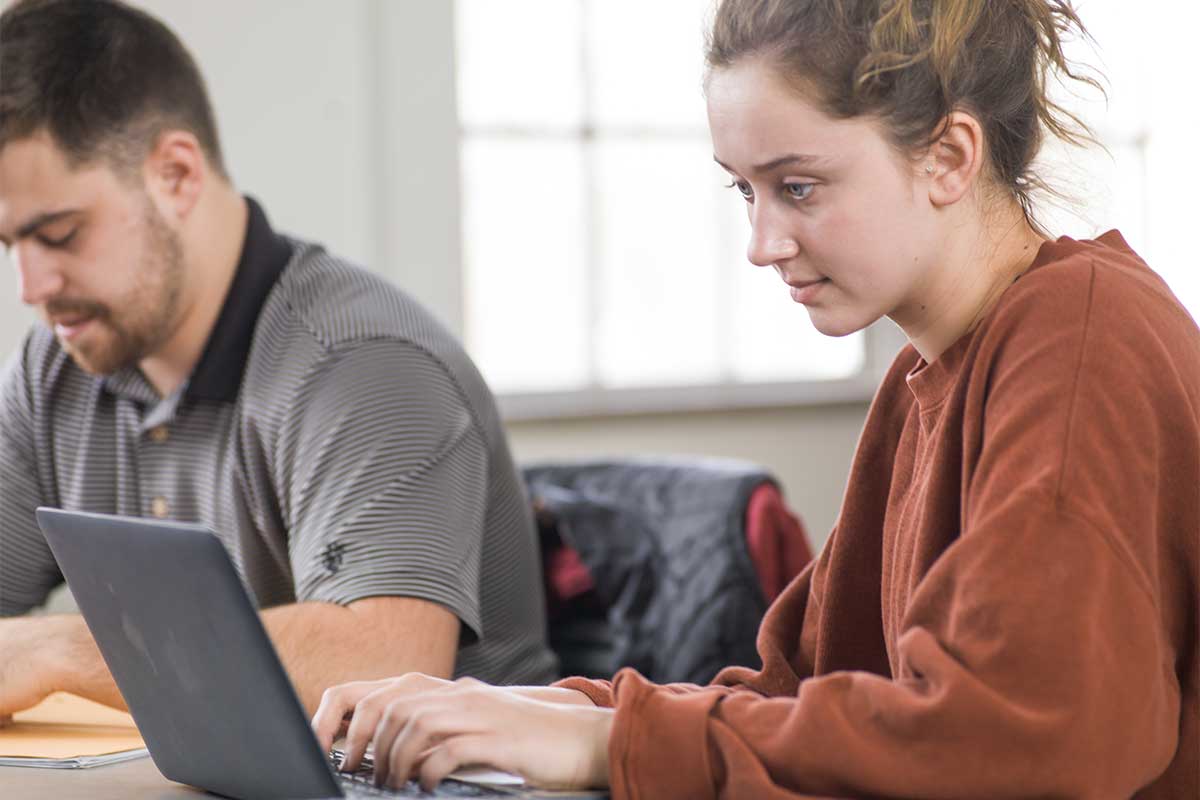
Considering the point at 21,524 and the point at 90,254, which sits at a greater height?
the point at 90,254

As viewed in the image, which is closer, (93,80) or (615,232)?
(93,80)

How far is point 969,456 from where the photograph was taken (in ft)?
2.87

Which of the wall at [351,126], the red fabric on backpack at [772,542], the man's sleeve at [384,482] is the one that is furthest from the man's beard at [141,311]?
the wall at [351,126]

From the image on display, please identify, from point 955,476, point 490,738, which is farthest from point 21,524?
point 955,476

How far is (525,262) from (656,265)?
13.9 inches

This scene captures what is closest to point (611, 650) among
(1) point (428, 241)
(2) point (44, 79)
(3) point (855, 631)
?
(3) point (855, 631)

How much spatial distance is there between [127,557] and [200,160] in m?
0.95

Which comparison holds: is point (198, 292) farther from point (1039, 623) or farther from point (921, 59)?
point (1039, 623)

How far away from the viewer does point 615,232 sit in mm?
3559

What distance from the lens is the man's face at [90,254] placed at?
5.23ft

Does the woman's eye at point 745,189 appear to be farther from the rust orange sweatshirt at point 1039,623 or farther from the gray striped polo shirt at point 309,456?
the gray striped polo shirt at point 309,456

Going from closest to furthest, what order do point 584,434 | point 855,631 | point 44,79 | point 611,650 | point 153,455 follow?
point 855,631 → point 44,79 → point 153,455 → point 611,650 → point 584,434

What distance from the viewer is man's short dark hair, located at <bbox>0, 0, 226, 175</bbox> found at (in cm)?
158

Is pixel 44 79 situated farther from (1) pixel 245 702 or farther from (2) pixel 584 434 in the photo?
(2) pixel 584 434
